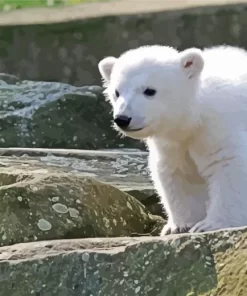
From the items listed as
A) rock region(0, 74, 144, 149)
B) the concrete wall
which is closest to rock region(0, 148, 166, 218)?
rock region(0, 74, 144, 149)

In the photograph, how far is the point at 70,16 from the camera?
284 inches

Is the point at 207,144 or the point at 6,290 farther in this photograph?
the point at 207,144

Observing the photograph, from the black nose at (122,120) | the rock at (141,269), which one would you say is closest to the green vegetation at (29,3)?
the black nose at (122,120)

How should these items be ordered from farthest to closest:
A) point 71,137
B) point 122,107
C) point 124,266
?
point 71,137 → point 122,107 → point 124,266

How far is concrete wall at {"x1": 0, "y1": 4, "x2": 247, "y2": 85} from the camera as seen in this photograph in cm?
689

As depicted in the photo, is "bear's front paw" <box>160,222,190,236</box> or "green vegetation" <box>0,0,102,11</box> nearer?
"bear's front paw" <box>160,222,190,236</box>

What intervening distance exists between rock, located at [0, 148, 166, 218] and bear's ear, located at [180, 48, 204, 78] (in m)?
0.82

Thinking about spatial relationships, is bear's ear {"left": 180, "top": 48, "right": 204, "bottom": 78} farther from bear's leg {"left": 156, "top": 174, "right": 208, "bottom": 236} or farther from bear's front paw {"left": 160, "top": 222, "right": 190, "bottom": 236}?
bear's front paw {"left": 160, "top": 222, "right": 190, "bottom": 236}

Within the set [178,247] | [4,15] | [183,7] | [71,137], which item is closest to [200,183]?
[178,247]

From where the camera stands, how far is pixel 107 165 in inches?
160

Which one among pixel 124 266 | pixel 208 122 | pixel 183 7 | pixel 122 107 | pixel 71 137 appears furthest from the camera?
pixel 183 7

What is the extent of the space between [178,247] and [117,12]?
17.6ft

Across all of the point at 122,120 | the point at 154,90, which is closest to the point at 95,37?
the point at 154,90

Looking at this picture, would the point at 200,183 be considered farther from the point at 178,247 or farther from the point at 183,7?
the point at 183,7
